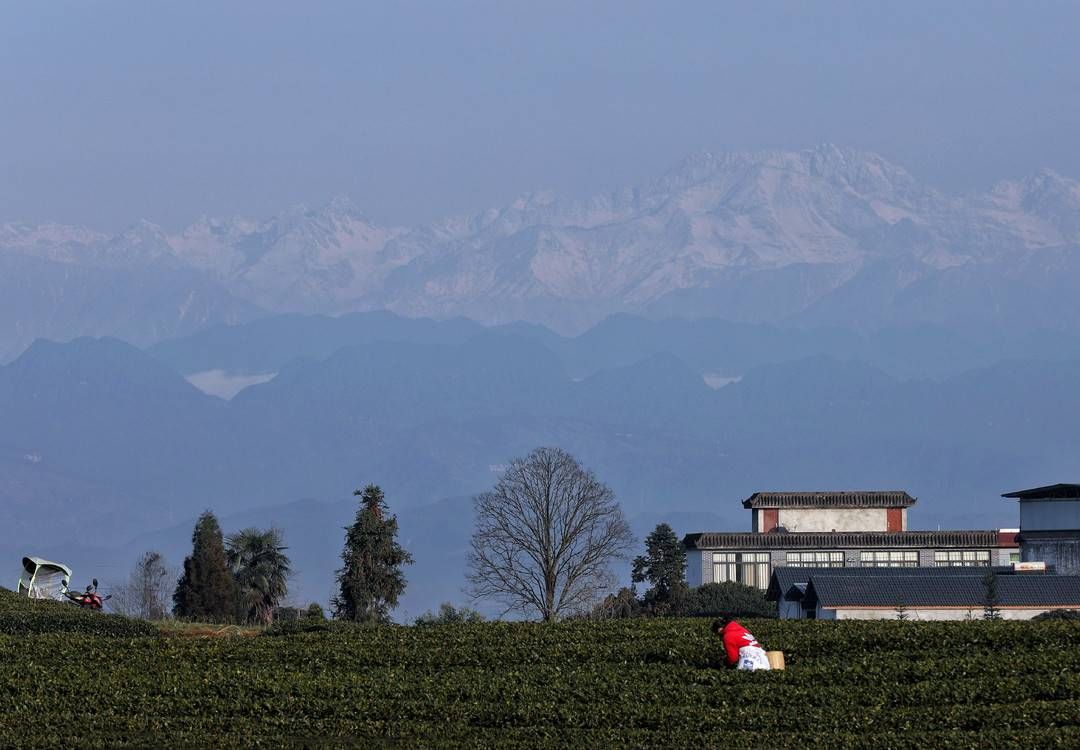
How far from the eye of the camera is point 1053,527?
10612 centimetres

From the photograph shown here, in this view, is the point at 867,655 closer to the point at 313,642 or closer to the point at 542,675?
the point at 542,675

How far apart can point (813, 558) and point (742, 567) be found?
5.73m

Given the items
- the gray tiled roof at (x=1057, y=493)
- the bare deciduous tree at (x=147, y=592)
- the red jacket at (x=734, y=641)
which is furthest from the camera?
the bare deciduous tree at (x=147, y=592)

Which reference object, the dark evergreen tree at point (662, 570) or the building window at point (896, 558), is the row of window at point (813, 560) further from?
the dark evergreen tree at point (662, 570)

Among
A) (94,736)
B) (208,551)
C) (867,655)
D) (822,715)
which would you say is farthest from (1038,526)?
(94,736)

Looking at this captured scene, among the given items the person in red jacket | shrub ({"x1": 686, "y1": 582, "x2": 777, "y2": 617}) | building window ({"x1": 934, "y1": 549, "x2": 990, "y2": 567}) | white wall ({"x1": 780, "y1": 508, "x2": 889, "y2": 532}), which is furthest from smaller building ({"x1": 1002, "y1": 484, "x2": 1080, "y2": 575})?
the person in red jacket

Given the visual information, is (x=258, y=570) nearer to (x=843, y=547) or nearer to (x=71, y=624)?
(x=843, y=547)

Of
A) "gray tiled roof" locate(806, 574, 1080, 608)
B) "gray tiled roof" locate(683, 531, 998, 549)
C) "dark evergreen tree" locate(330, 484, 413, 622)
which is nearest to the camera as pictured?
"gray tiled roof" locate(806, 574, 1080, 608)

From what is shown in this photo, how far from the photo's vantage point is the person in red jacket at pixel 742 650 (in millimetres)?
41438

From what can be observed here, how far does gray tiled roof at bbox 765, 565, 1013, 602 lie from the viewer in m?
87.2

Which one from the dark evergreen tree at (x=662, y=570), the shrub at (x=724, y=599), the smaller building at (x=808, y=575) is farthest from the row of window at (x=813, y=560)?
the smaller building at (x=808, y=575)

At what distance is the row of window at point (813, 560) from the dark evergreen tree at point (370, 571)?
48494 mm

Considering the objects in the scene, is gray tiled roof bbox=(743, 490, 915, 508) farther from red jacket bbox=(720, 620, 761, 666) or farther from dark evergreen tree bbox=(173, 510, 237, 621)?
red jacket bbox=(720, 620, 761, 666)

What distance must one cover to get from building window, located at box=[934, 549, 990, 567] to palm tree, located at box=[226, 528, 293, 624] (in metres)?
54.6
